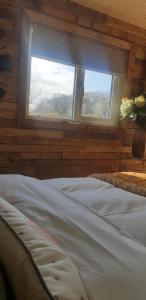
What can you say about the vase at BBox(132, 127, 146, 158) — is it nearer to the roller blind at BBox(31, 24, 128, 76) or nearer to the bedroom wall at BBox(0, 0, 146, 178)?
the bedroom wall at BBox(0, 0, 146, 178)

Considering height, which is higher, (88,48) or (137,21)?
(137,21)

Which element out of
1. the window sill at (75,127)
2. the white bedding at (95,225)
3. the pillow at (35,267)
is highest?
the window sill at (75,127)

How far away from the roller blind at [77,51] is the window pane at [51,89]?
110mm

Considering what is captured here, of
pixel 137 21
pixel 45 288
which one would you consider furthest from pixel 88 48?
pixel 45 288

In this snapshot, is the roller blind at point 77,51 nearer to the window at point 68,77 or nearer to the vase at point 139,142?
the window at point 68,77

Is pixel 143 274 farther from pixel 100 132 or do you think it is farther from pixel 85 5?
pixel 85 5

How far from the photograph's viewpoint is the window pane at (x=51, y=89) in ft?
8.70

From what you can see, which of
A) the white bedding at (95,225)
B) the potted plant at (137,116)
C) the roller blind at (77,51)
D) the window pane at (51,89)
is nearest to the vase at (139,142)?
the potted plant at (137,116)

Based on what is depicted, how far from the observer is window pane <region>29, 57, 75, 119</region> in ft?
8.70

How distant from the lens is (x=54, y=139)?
2.76 meters

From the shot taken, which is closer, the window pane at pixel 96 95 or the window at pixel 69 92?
the window at pixel 69 92

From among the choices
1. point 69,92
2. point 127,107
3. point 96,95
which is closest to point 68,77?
point 69,92

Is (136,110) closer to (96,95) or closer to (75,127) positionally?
(96,95)

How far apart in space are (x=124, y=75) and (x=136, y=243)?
101 inches
